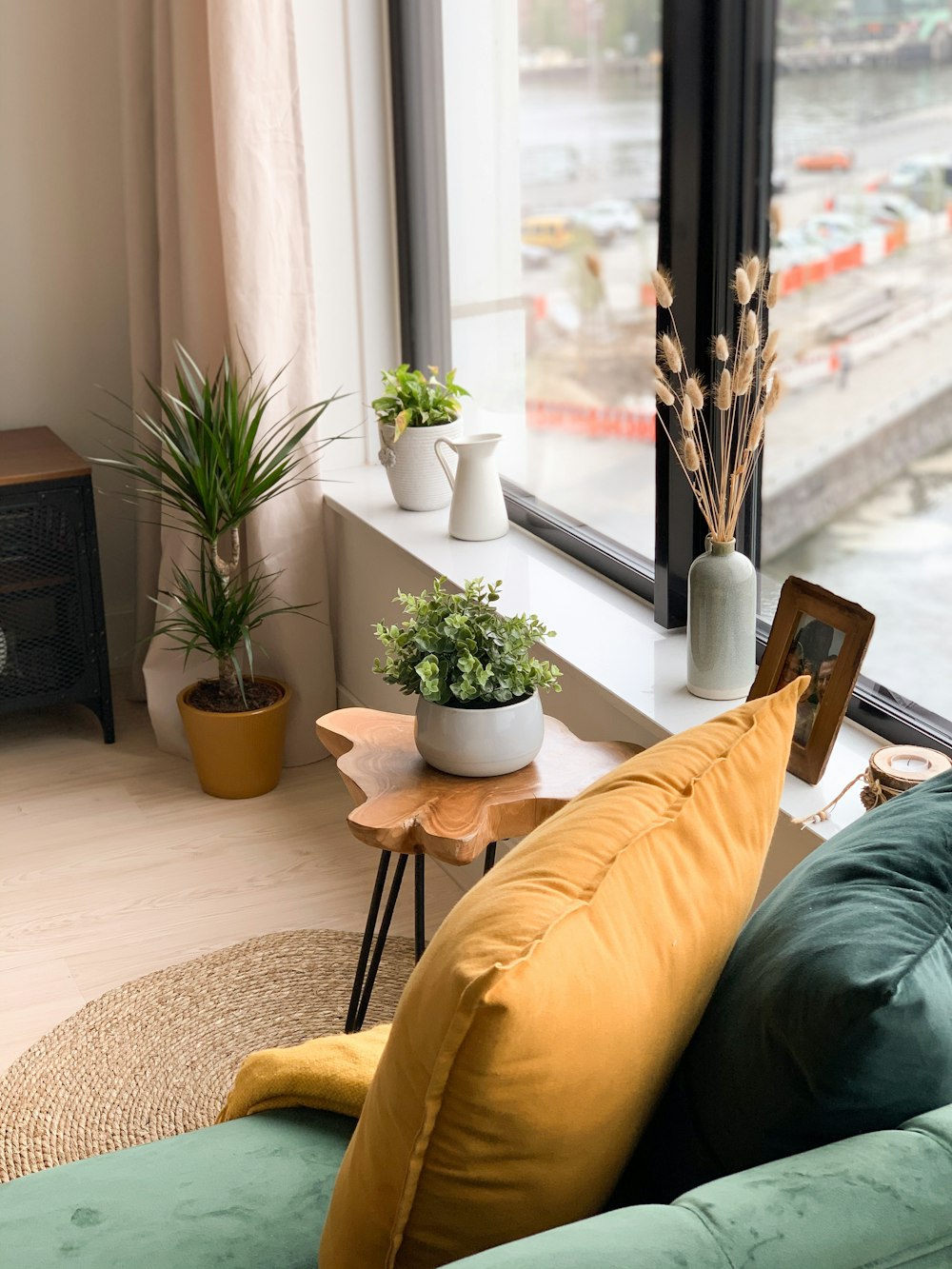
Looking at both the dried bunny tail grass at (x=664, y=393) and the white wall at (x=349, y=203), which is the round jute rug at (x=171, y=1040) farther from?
the white wall at (x=349, y=203)

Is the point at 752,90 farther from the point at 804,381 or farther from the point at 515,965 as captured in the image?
the point at 515,965


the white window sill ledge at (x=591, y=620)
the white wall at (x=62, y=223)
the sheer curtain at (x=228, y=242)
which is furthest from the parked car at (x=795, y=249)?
the white wall at (x=62, y=223)

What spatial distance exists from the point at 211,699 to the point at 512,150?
1295mm

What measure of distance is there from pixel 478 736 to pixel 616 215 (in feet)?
3.50

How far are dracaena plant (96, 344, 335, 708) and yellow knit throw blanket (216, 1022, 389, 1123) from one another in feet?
4.57

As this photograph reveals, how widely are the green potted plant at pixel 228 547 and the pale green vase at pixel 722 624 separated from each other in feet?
3.62

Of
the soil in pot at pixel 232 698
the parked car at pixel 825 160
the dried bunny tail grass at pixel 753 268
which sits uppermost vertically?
the parked car at pixel 825 160

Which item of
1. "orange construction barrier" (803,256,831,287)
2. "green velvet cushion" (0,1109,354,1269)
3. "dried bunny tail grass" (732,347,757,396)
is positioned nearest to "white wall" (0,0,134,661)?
"orange construction barrier" (803,256,831,287)

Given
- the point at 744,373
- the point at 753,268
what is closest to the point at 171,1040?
the point at 744,373

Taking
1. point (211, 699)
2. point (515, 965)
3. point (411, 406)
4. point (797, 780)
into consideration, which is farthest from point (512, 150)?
point (515, 965)

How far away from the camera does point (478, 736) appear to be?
1.78 metres

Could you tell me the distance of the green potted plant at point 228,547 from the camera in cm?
276

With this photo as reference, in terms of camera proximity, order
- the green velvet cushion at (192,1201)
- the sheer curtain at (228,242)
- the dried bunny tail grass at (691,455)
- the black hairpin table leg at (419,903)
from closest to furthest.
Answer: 1. the green velvet cushion at (192,1201)
2. the dried bunny tail grass at (691,455)
3. the black hairpin table leg at (419,903)
4. the sheer curtain at (228,242)

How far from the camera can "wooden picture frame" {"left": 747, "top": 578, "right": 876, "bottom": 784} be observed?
Result: 1.68 metres
